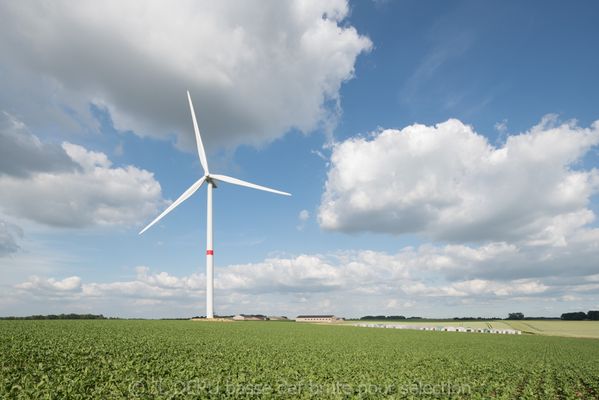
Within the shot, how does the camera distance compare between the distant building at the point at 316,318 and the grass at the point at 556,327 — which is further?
the distant building at the point at 316,318

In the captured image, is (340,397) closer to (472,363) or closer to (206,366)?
(206,366)

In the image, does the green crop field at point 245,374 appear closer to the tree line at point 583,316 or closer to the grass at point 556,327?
the grass at point 556,327

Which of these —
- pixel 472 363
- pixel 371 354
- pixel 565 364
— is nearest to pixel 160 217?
pixel 371 354

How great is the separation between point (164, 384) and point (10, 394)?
6.44 m

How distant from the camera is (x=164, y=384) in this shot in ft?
66.4

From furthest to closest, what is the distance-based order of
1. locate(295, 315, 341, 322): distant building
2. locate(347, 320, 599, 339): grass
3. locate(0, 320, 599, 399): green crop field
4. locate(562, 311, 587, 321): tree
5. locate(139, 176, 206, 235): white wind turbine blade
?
locate(562, 311, 587, 321): tree → locate(295, 315, 341, 322): distant building → locate(347, 320, 599, 339): grass → locate(139, 176, 206, 235): white wind turbine blade → locate(0, 320, 599, 399): green crop field

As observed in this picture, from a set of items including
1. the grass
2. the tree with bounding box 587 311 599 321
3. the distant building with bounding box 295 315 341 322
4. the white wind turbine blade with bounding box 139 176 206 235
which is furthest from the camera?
the tree with bounding box 587 311 599 321

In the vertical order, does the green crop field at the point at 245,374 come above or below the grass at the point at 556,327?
above

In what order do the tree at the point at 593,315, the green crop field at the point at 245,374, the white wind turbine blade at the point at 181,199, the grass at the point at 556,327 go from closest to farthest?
the green crop field at the point at 245,374, the white wind turbine blade at the point at 181,199, the grass at the point at 556,327, the tree at the point at 593,315

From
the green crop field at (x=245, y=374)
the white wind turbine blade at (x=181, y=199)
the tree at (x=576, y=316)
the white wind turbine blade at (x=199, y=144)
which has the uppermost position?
the white wind turbine blade at (x=199, y=144)

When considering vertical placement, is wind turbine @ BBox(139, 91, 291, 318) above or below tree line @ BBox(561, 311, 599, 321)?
above

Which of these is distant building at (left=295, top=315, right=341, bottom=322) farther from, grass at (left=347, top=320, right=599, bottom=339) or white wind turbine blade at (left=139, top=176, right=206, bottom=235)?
white wind turbine blade at (left=139, top=176, right=206, bottom=235)

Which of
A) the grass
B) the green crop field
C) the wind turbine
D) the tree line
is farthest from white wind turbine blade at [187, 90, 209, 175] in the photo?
the tree line

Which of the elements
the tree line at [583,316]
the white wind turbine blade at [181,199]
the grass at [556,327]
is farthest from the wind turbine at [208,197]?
the tree line at [583,316]
